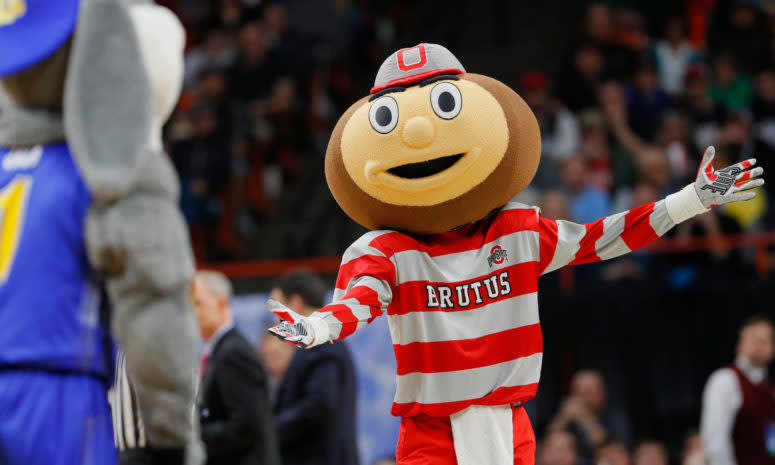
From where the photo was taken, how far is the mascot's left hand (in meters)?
3.89

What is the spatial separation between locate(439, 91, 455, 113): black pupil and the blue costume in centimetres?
142

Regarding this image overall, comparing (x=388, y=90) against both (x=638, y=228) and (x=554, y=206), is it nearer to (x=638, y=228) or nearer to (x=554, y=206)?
(x=638, y=228)

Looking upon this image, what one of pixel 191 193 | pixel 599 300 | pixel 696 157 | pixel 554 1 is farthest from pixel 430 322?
pixel 554 1

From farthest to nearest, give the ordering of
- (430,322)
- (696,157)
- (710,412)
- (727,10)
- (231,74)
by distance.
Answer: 1. (231,74)
2. (727,10)
3. (696,157)
4. (710,412)
5. (430,322)

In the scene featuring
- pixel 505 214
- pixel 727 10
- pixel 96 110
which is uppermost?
pixel 727 10

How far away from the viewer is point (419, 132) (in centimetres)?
380

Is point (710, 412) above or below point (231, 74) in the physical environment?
below

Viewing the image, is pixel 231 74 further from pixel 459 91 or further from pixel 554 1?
pixel 459 91

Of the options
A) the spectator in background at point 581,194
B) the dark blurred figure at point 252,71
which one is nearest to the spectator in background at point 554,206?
the spectator in background at point 581,194

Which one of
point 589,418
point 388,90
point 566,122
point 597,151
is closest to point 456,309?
point 388,90

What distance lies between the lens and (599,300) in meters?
7.84

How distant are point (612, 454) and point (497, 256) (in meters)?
3.80

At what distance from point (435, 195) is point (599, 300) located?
423 centimetres

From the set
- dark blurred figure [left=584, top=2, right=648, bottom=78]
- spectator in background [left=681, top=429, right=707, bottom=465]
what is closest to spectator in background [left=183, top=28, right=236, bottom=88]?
dark blurred figure [left=584, top=2, right=648, bottom=78]
